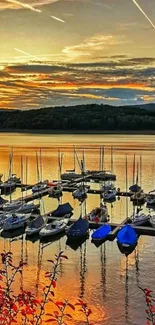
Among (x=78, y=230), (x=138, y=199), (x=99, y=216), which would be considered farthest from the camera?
(x=138, y=199)

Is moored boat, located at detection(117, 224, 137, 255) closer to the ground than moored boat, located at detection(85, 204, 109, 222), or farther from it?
closer to the ground

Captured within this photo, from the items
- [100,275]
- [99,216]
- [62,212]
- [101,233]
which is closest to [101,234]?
[101,233]

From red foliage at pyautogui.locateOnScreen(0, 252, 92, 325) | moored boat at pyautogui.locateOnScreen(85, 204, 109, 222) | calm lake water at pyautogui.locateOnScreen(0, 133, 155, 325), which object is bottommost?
calm lake water at pyautogui.locateOnScreen(0, 133, 155, 325)

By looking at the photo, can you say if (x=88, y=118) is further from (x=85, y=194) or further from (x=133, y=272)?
(x=133, y=272)

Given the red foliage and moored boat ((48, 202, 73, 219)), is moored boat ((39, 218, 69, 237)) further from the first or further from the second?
the red foliage

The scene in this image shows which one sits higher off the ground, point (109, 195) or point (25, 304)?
point (25, 304)

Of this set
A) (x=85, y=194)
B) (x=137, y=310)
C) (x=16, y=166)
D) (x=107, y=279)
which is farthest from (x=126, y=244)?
(x=16, y=166)

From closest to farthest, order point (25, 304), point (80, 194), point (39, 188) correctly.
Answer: point (25, 304), point (80, 194), point (39, 188)

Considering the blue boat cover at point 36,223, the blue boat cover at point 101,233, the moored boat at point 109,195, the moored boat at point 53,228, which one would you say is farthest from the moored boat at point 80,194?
the blue boat cover at point 101,233

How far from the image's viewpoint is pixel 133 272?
943 inches

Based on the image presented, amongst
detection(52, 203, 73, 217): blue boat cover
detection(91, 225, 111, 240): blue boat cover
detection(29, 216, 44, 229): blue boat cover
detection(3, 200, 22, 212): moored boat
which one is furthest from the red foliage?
detection(3, 200, 22, 212): moored boat

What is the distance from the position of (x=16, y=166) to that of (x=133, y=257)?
6592cm

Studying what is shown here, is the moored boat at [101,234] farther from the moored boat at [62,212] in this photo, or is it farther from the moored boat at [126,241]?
the moored boat at [62,212]

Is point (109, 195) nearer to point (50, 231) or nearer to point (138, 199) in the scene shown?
point (138, 199)
